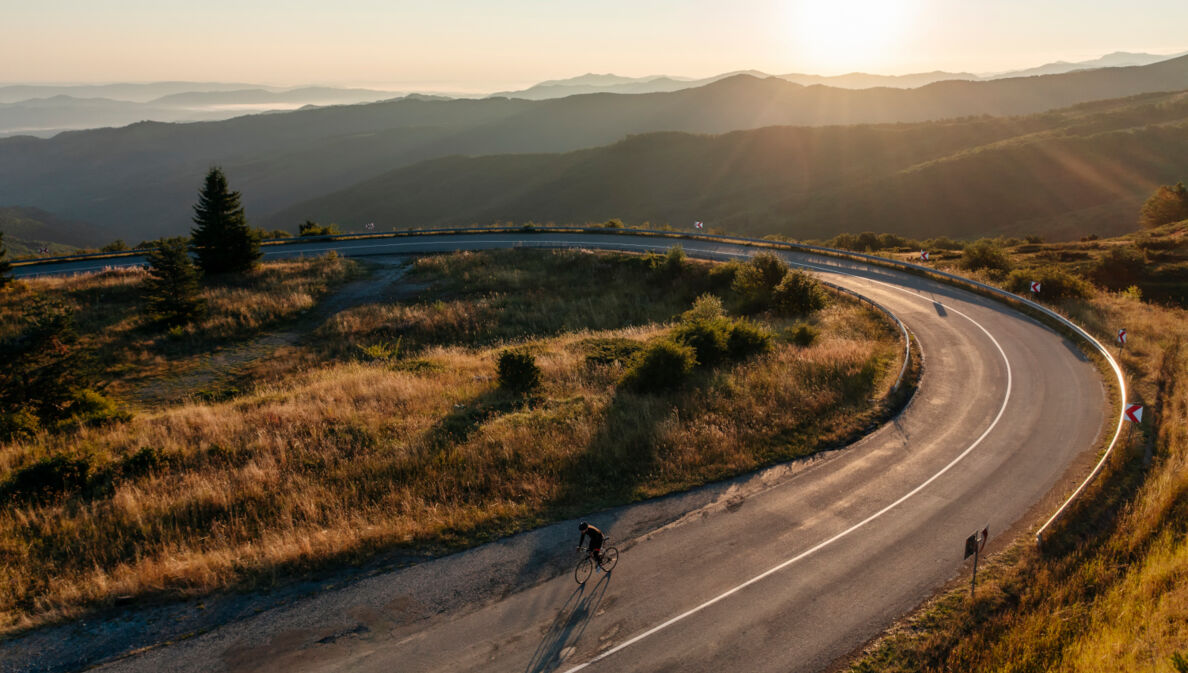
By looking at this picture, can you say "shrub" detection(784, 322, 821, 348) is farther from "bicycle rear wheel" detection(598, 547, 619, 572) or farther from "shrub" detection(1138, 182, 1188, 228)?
"shrub" detection(1138, 182, 1188, 228)

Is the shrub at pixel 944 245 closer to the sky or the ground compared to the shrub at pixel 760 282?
closer to the sky

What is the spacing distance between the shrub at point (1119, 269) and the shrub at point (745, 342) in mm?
28331

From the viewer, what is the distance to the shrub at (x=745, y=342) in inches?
925

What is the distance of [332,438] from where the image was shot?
1642 cm

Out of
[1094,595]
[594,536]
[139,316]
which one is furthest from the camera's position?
[139,316]

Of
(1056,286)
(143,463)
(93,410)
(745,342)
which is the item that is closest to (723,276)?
(745,342)

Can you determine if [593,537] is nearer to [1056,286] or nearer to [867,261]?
[1056,286]

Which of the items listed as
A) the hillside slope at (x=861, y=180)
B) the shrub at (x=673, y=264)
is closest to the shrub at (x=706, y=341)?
the shrub at (x=673, y=264)

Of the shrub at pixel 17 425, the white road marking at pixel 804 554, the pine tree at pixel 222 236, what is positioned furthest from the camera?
the pine tree at pixel 222 236

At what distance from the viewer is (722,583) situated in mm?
10922

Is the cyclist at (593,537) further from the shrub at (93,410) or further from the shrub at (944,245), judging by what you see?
the shrub at (944,245)

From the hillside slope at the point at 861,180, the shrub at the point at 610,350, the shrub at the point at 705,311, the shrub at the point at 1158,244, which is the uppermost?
the hillside slope at the point at 861,180

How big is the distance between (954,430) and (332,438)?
61.9ft

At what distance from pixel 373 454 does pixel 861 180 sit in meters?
130
